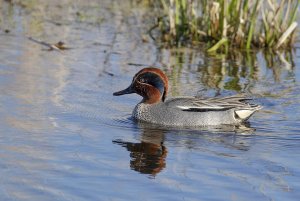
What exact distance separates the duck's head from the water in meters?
0.34

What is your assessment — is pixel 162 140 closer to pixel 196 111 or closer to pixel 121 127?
pixel 121 127

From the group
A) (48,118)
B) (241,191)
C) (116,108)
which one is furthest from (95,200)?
(116,108)

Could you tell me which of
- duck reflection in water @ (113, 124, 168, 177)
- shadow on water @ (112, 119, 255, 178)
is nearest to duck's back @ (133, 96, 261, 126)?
shadow on water @ (112, 119, 255, 178)

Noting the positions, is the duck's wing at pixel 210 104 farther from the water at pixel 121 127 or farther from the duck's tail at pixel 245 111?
the water at pixel 121 127

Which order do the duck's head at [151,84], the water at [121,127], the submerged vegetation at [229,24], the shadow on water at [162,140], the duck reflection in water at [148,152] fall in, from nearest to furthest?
the water at [121,127]
the duck reflection in water at [148,152]
the shadow on water at [162,140]
the duck's head at [151,84]
the submerged vegetation at [229,24]

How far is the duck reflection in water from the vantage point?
7402 millimetres

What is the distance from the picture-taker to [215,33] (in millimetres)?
13906

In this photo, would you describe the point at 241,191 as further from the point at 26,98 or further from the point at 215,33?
the point at 215,33

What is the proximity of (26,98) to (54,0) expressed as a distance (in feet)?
26.4

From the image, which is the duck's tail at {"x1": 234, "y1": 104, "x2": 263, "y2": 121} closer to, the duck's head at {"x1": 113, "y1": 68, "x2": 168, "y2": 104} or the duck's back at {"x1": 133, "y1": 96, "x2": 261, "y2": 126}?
the duck's back at {"x1": 133, "y1": 96, "x2": 261, "y2": 126}

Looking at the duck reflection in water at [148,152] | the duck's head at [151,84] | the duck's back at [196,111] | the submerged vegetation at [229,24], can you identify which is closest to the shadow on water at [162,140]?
the duck reflection in water at [148,152]

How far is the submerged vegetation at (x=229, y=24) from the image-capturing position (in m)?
13.4

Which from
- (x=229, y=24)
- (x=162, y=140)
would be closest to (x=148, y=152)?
(x=162, y=140)

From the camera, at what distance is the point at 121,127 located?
29.9 ft
